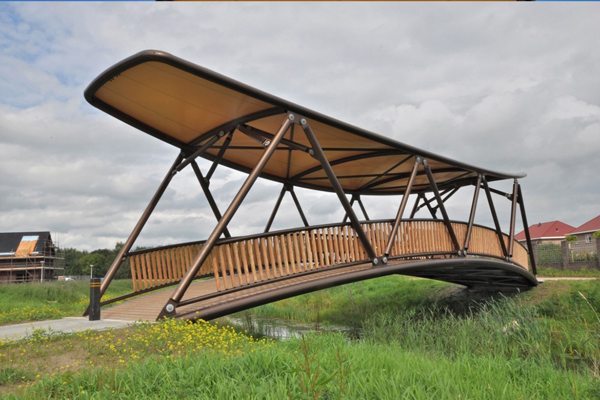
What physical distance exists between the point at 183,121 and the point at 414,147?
589cm

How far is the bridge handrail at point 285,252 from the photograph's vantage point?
8430mm

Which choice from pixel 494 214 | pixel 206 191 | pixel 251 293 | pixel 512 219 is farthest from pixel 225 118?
pixel 512 219

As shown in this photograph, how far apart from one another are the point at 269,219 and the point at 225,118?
577cm

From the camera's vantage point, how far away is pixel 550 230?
59031mm

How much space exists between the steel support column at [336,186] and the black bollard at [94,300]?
5.25 meters

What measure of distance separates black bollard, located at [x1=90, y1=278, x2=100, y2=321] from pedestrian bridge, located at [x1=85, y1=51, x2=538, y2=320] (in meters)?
0.44

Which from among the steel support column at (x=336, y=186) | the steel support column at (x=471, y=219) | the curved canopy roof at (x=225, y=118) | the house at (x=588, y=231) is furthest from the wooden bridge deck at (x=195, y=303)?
the house at (x=588, y=231)

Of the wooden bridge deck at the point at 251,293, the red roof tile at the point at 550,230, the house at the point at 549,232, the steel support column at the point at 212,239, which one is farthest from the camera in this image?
the red roof tile at the point at 550,230

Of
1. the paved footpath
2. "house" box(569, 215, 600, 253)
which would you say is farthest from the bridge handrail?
"house" box(569, 215, 600, 253)

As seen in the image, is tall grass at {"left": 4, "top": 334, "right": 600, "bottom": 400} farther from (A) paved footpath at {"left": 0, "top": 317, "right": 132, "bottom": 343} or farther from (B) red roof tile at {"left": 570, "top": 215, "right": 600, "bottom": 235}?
(B) red roof tile at {"left": 570, "top": 215, "right": 600, "bottom": 235}

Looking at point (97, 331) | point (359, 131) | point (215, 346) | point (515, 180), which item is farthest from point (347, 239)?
point (515, 180)

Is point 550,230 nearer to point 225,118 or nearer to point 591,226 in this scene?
point 591,226

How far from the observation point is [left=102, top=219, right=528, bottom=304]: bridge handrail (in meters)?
8.43

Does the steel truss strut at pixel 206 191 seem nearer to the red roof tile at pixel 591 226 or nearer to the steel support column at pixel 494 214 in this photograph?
the steel support column at pixel 494 214
